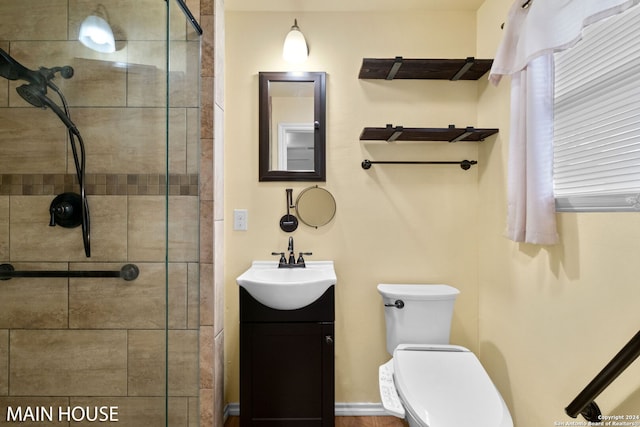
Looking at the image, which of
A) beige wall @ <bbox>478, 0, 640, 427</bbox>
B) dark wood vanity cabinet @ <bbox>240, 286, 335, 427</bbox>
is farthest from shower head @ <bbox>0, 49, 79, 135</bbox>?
beige wall @ <bbox>478, 0, 640, 427</bbox>

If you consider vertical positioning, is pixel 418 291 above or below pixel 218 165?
below

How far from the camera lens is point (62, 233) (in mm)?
1237

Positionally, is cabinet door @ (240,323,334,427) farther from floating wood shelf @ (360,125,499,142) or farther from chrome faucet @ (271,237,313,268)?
floating wood shelf @ (360,125,499,142)

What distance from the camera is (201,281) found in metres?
1.71

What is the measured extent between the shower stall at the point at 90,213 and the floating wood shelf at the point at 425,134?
1.02 meters

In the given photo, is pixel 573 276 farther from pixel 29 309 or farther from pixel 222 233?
pixel 29 309

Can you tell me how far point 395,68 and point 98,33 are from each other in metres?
1.41

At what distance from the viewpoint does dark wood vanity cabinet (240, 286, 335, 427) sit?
5.42 feet

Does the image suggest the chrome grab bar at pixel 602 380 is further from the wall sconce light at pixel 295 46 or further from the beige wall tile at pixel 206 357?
the wall sconce light at pixel 295 46

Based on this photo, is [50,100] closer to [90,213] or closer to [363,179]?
[90,213]

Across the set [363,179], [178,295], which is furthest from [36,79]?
[363,179]

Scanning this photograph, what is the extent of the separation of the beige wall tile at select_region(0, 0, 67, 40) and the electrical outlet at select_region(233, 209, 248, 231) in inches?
44.4

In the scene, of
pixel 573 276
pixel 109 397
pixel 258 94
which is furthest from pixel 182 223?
pixel 573 276

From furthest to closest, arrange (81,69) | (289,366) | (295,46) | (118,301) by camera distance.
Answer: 1. (295,46)
2. (289,366)
3. (118,301)
4. (81,69)
